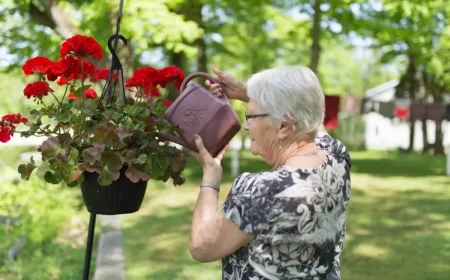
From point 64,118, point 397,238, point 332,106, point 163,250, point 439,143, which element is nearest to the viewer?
point 64,118

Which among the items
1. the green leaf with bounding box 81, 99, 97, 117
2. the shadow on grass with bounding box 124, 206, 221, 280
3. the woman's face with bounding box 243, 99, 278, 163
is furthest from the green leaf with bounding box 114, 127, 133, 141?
the shadow on grass with bounding box 124, 206, 221, 280

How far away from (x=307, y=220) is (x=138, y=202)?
907 mm

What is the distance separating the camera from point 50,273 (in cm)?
466

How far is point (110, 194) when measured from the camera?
2246 mm

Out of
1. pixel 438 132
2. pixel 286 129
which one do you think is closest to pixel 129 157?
pixel 286 129

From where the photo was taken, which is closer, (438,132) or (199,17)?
(199,17)

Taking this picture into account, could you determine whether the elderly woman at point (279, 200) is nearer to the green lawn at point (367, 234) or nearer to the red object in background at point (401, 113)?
the green lawn at point (367, 234)

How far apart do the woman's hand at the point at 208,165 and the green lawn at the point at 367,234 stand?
314cm

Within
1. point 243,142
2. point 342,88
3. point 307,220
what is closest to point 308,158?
point 307,220

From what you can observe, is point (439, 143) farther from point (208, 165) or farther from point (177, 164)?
point (208, 165)

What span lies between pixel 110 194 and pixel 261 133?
75cm

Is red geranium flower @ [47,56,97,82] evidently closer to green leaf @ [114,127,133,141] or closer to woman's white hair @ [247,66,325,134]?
green leaf @ [114,127,133,141]

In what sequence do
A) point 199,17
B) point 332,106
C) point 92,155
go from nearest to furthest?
point 92,155 → point 199,17 → point 332,106

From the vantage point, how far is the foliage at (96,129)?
2.10 m
